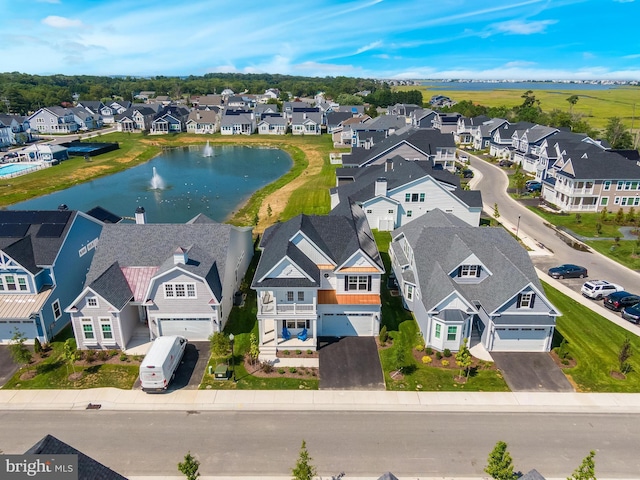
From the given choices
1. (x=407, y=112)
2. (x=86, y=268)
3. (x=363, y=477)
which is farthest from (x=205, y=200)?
(x=407, y=112)

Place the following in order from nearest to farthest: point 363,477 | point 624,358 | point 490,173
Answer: point 363,477 < point 624,358 < point 490,173

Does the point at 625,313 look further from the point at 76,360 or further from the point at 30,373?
the point at 30,373

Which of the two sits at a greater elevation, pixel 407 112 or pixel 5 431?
pixel 407 112

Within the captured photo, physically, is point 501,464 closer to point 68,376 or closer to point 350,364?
point 350,364

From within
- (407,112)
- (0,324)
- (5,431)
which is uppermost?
(407,112)

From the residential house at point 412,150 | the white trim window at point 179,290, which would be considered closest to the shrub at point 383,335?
the white trim window at point 179,290

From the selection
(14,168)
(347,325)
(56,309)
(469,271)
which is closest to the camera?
(347,325)

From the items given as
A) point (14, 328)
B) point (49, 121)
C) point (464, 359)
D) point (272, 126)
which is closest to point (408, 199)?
point (464, 359)
